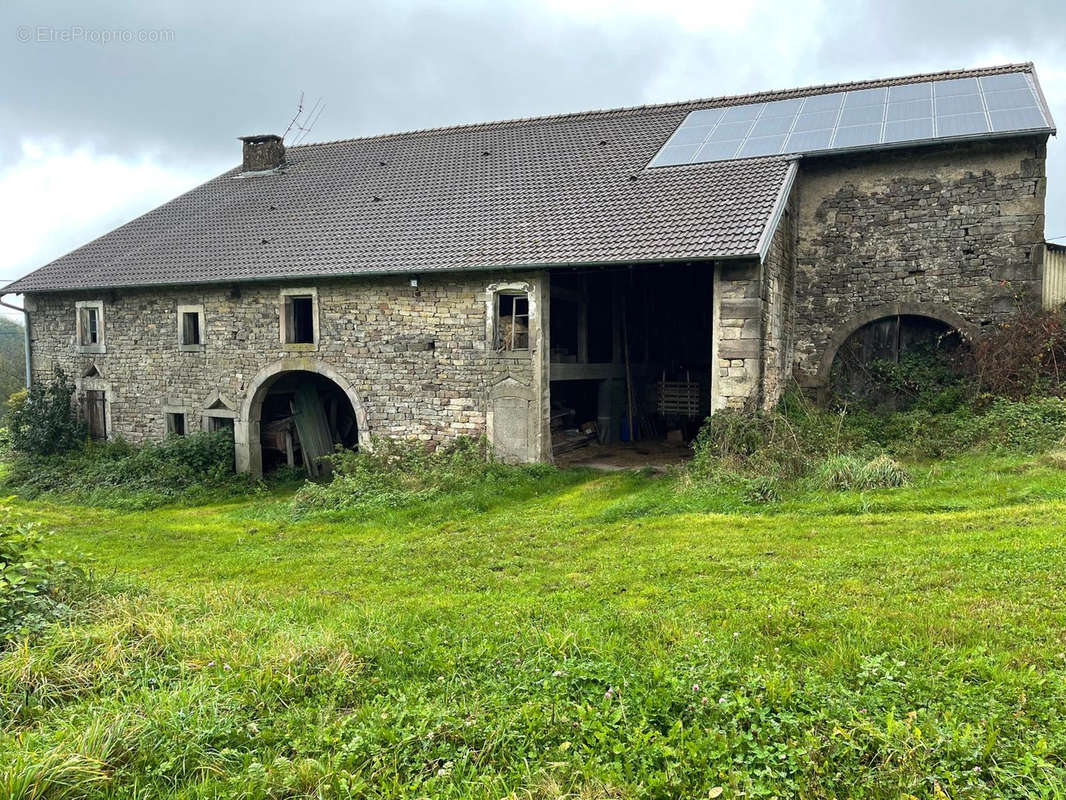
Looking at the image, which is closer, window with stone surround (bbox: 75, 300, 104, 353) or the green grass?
the green grass

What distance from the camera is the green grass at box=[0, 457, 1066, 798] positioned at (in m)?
3.06

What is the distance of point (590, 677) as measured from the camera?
376cm

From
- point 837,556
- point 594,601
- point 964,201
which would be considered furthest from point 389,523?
point 964,201

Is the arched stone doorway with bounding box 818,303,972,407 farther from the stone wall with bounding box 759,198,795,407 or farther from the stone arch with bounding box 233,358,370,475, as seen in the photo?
the stone arch with bounding box 233,358,370,475

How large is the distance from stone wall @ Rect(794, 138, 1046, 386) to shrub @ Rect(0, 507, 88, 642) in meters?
11.9

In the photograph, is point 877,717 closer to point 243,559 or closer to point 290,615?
point 290,615

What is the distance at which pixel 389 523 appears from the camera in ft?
30.2

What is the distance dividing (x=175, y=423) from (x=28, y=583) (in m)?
11.2

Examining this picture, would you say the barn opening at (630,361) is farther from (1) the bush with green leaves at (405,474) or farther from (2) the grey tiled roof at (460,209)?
(1) the bush with green leaves at (405,474)

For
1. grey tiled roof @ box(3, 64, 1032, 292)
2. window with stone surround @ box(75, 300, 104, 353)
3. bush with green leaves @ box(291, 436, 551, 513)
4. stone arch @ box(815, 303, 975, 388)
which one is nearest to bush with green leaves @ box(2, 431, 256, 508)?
window with stone surround @ box(75, 300, 104, 353)

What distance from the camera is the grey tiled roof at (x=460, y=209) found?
11516 millimetres

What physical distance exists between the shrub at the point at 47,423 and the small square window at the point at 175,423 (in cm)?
242

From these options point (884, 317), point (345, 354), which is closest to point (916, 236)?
point (884, 317)

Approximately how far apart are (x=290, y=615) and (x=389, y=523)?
4.06m
